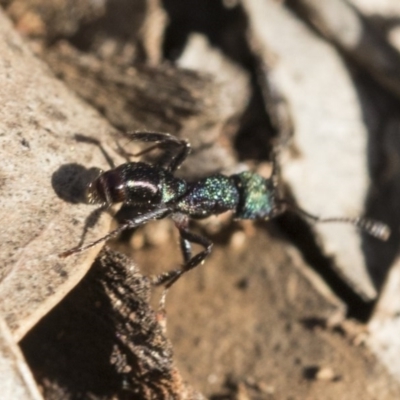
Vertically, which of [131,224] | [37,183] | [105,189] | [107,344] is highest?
[37,183]

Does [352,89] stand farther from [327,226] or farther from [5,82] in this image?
[5,82]

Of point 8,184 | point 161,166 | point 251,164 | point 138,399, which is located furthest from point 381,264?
point 8,184

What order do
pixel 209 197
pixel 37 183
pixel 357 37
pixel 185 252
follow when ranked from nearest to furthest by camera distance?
pixel 37 183 < pixel 185 252 < pixel 209 197 < pixel 357 37

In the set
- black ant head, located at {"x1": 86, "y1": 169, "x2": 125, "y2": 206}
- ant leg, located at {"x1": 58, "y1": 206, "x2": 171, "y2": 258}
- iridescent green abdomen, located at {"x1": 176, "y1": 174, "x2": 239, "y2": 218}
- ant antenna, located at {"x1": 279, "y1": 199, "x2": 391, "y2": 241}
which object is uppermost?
black ant head, located at {"x1": 86, "y1": 169, "x2": 125, "y2": 206}

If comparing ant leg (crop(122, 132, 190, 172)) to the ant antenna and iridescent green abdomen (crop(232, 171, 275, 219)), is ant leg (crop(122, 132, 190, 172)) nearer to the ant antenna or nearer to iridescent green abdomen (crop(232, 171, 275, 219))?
iridescent green abdomen (crop(232, 171, 275, 219))

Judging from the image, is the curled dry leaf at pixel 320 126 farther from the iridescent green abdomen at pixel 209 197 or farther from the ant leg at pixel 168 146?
the ant leg at pixel 168 146

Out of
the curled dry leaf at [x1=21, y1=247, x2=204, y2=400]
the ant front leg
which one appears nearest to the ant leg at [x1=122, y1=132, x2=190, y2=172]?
the ant front leg

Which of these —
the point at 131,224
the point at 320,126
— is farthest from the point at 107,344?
the point at 320,126

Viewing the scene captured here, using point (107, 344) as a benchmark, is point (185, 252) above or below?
below

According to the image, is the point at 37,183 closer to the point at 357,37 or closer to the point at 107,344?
the point at 107,344
